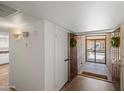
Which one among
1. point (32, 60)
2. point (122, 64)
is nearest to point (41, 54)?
point (32, 60)

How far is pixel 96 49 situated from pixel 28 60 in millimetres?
6295

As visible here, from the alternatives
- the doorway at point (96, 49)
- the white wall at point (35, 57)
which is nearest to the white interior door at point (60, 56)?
the white wall at point (35, 57)

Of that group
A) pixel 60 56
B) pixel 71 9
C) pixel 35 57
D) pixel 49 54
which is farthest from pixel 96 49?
pixel 71 9

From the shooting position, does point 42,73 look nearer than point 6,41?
Yes

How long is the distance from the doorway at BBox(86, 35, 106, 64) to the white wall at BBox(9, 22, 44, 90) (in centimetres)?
608

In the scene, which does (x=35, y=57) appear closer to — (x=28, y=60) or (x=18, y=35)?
(x=28, y=60)

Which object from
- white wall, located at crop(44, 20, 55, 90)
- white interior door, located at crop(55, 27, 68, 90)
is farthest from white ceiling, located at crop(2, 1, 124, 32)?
white interior door, located at crop(55, 27, 68, 90)

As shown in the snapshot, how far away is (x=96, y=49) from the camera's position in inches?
292

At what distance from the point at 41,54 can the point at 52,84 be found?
0.93 metres

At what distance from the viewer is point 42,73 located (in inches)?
82.3

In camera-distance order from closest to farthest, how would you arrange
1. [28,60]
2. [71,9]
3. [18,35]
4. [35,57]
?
[71,9] → [35,57] → [28,60] → [18,35]

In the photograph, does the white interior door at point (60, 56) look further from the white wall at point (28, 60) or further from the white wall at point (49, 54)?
the white wall at point (28, 60)

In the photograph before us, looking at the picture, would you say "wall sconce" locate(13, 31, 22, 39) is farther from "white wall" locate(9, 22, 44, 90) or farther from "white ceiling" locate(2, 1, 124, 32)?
"white ceiling" locate(2, 1, 124, 32)

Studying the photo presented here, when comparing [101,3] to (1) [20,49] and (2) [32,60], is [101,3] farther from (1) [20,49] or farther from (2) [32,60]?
(1) [20,49]
